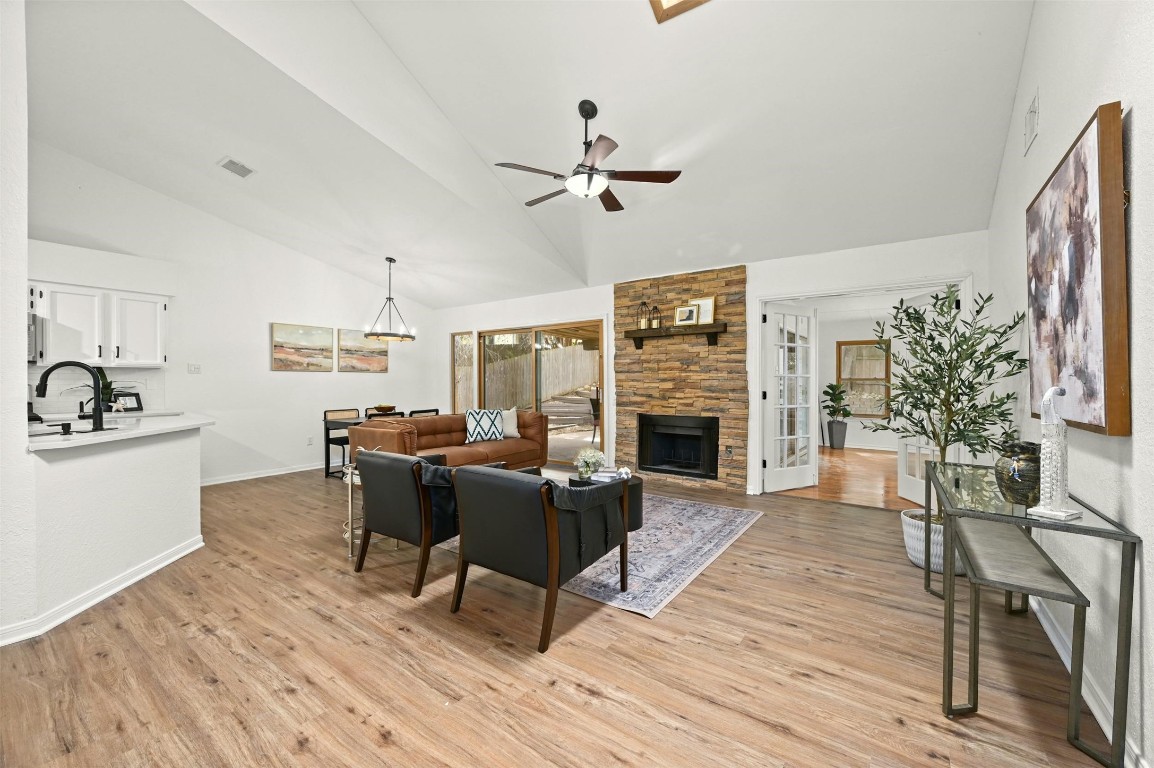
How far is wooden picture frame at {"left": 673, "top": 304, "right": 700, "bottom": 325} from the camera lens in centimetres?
534

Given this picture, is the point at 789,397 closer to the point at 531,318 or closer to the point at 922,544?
the point at 922,544

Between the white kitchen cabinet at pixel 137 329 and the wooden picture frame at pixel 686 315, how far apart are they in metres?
5.83

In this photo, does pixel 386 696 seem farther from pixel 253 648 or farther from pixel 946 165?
pixel 946 165

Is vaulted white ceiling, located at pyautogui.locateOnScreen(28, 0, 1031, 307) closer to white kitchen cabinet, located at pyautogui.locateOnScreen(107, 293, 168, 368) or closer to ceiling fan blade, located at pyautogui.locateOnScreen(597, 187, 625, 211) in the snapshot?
ceiling fan blade, located at pyautogui.locateOnScreen(597, 187, 625, 211)

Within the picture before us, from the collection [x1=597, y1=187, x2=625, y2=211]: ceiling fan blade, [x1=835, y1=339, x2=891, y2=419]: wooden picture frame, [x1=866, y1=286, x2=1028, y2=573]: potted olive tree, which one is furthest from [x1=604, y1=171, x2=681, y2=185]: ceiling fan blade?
[x1=835, y1=339, x2=891, y2=419]: wooden picture frame

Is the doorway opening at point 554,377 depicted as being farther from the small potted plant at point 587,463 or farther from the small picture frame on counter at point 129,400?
the small picture frame on counter at point 129,400

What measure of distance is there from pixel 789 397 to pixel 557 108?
3.86 meters

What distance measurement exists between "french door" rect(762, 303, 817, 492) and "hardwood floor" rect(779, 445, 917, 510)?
0.82 ft

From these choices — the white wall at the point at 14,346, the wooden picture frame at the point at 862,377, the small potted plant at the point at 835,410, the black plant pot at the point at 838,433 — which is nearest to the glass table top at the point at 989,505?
the white wall at the point at 14,346

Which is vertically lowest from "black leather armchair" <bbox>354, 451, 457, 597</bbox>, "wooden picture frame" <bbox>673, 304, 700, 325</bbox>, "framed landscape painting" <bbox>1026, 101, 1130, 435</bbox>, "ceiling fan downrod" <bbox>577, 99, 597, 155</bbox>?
"black leather armchair" <bbox>354, 451, 457, 597</bbox>

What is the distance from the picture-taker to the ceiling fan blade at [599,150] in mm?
2709

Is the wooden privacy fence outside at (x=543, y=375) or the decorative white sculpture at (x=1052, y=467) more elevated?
the wooden privacy fence outside at (x=543, y=375)

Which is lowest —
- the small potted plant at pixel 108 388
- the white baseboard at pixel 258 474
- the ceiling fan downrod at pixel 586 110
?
the white baseboard at pixel 258 474

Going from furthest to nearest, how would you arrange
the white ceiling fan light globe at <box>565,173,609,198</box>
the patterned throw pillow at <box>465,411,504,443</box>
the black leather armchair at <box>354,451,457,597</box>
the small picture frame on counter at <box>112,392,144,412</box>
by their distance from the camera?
the patterned throw pillow at <box>465,411,504,443</box> → the small picture frame on counter at <box>112,392,144,412</box> → the white ceiling fan light globe at <box>565,173,609,198</box> → the black leather armchair at <box>354,451,457,597</box>
